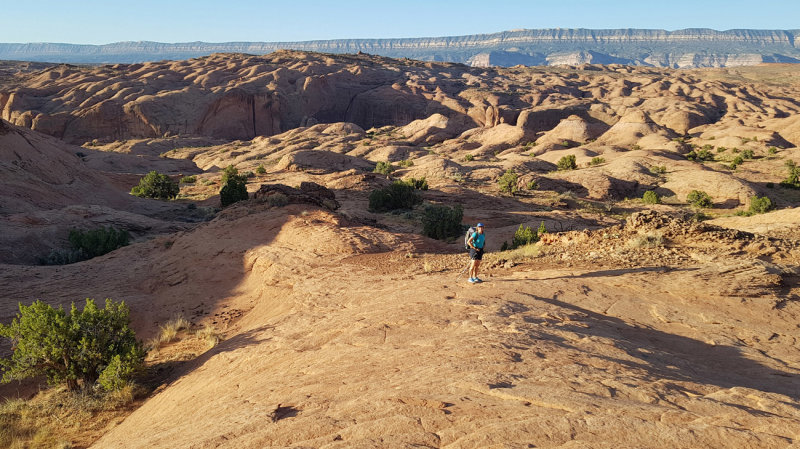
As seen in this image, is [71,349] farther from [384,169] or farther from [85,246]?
[384,169]

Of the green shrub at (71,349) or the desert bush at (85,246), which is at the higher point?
the green shrub at (71,349)

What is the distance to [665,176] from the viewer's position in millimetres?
32875

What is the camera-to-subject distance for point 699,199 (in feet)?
91.1

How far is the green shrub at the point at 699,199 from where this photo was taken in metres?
27.5

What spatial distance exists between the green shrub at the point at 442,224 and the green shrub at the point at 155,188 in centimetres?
1768

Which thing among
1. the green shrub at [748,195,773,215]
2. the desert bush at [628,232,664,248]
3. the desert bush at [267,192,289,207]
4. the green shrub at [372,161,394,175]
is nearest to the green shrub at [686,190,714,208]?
the green shrub at [748,195,773,215]

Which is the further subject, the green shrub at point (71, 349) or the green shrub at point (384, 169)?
the green shrub at point (384, 169)

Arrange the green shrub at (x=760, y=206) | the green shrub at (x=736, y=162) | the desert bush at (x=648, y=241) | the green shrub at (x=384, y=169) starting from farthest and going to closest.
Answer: the green shrub at (x=736, y=162)
the green shrub at (x=384, y=169)
the green shrub at (x=760, y=206)
the desert bush at (x=648, y=241)

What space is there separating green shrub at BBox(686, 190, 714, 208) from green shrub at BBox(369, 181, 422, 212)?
1702cm

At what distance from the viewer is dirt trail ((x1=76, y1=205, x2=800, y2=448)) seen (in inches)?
169

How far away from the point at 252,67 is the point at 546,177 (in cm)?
5661

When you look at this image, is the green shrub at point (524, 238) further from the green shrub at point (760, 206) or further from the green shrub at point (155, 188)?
the green shrub at point (155, 188)

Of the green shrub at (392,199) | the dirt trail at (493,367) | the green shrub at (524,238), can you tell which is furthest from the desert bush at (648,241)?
the green shrub at (392,199)

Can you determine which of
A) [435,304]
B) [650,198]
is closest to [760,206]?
[650,198]
